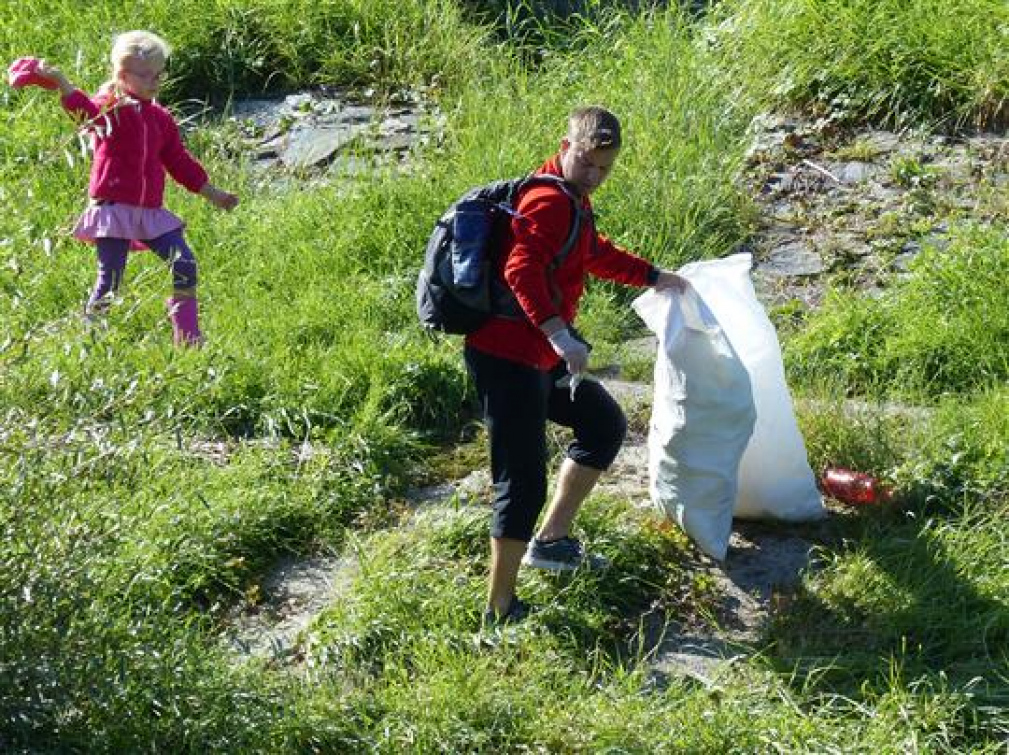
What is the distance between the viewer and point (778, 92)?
8117mm

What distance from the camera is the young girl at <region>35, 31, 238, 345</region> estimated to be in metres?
6.62

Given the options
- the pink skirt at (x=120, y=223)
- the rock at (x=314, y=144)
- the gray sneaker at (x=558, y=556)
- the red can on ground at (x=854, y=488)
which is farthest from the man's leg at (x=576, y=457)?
the rock at (x=314, y=144)

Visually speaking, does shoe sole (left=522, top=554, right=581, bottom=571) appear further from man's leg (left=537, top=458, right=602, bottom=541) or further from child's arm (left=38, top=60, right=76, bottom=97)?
child's arm (left=38, top=60, right=76, bottom=97)

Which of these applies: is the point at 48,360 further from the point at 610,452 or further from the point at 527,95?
the point at 527,95

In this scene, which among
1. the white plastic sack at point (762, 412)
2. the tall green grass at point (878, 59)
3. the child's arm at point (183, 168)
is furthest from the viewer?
the tall green grass at point (878, 59)

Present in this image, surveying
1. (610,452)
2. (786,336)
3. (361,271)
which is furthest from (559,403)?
(361,271)

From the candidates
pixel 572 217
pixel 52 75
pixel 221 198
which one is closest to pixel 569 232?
pixel 572 217

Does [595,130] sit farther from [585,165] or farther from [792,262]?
[792,262]

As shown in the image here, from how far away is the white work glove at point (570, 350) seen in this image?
4656mm

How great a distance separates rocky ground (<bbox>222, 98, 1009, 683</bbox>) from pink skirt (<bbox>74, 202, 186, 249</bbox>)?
5.30 ft

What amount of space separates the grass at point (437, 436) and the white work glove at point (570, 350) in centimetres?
83

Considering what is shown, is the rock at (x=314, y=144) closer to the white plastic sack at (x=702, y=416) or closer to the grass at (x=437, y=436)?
the grass at (x=437, y=436)

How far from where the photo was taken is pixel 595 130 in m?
4.75

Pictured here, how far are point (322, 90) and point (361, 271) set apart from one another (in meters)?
2.11
